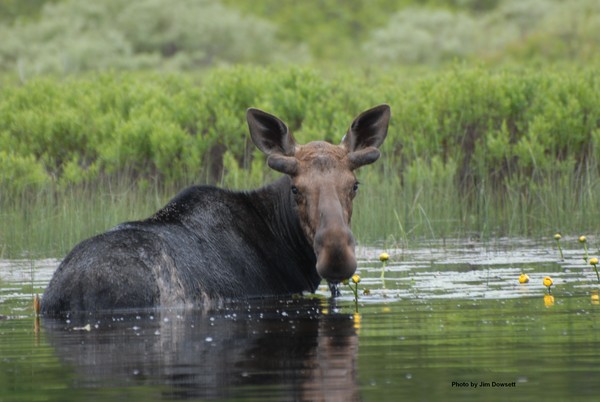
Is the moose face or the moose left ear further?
the moose left ear

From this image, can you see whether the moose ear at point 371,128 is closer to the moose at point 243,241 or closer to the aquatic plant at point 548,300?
the moose at point 243,241

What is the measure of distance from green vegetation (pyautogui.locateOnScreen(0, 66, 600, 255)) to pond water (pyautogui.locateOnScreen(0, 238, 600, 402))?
19.5 feet

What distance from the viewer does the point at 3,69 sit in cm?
5078

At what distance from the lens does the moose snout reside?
8.78m

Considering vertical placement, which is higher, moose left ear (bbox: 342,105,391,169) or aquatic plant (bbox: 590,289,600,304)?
moose left ear (bbox: 342,105,391,169)

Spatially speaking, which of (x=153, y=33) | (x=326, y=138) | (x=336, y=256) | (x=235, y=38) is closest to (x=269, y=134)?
(x=336, y=256)

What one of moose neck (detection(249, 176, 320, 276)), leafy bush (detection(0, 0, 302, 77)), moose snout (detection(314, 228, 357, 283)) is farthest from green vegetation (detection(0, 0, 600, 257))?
leafy bush (detection(0, 0, 302, 77))

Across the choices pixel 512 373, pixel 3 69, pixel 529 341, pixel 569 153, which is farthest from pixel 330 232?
pixel 3 69

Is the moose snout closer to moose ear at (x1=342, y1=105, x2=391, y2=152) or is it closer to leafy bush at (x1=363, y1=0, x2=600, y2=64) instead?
moose ear at (x1=342, y1=105, x2=391, y2=152)

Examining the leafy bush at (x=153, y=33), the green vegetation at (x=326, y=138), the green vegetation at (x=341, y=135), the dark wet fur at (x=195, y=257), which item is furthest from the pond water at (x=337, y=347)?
the leafy bush at (x=153, y=33)

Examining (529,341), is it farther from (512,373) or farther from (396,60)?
(396,60)

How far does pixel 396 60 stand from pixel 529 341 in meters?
46.9

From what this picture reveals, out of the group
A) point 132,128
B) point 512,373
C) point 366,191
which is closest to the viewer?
point 512,373

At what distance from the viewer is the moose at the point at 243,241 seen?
8.93 m
